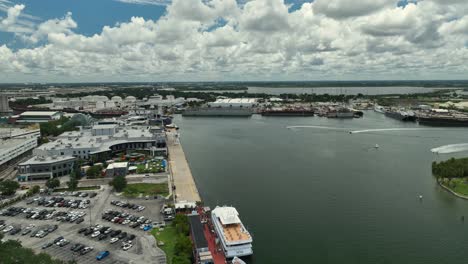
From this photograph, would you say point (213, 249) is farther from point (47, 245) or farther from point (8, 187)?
point (8, 187)

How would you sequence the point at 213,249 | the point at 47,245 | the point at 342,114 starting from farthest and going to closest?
the point at 342,114 → the point at 213,249 → the point at 47,245

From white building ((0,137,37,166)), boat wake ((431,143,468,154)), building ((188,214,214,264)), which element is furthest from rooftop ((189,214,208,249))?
boat wake ((431,143,468,154))

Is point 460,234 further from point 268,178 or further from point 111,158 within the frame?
point 111,158

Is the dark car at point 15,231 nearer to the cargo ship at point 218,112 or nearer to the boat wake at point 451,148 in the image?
the boat wake at point 451,148

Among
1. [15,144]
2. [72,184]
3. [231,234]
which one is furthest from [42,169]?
[231,234]

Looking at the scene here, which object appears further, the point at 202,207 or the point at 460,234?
the point at 202,207

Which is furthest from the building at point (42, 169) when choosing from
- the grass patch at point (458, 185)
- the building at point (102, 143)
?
the grass patch at point (458, 185)

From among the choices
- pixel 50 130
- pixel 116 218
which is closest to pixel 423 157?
pixel 116 218
